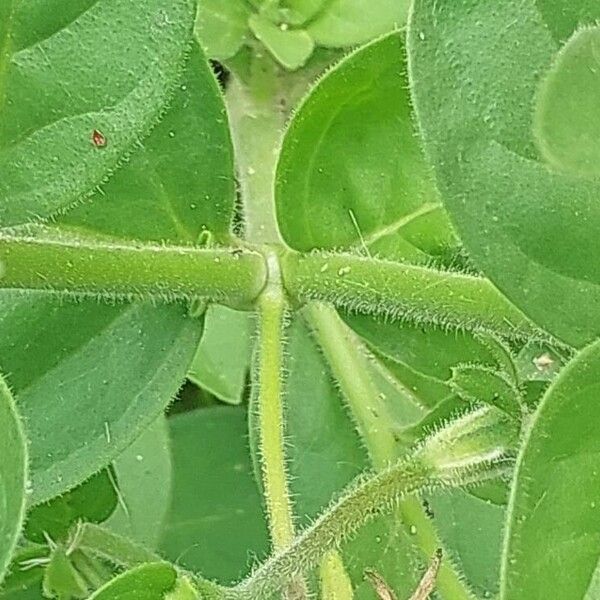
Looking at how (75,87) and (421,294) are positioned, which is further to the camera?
(421,294)

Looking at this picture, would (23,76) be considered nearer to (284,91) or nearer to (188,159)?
(188,159)

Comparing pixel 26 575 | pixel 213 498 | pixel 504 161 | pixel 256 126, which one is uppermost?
pixel 504 161

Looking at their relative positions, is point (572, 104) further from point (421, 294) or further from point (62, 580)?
point (62, 580)

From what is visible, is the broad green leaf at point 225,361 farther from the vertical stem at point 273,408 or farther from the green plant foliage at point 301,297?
the vertical stem at point 273,408

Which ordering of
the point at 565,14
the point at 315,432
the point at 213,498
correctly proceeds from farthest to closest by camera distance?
the point at 213,498 < the point at 315,432 < the point at 565,14

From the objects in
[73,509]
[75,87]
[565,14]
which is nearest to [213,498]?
[73,509]

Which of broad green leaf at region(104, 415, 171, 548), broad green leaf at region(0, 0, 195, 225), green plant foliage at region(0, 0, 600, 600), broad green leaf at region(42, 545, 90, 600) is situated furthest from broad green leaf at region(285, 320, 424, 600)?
broad green leaf at region(0, 0, 195, 225)
